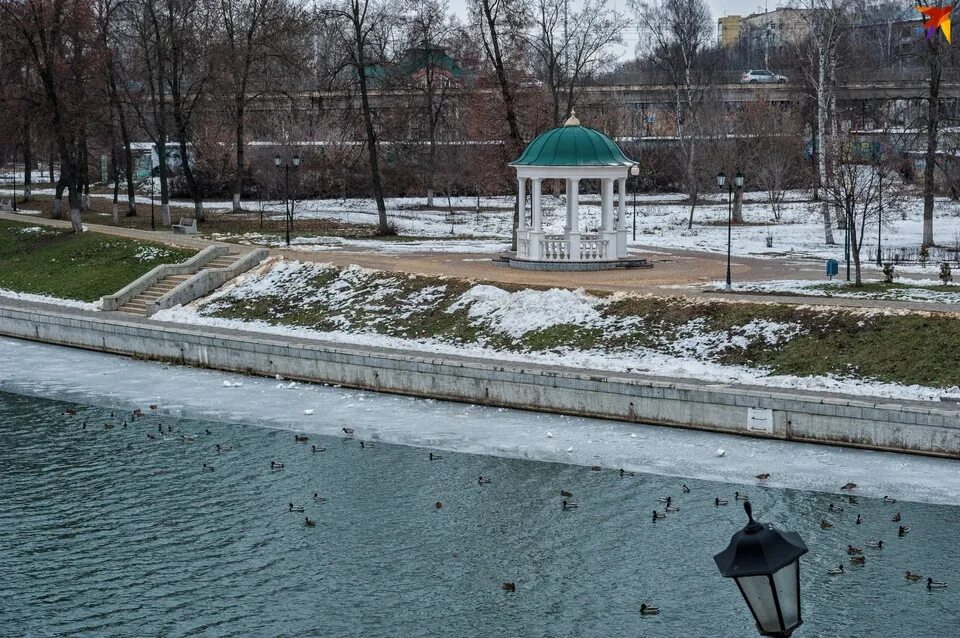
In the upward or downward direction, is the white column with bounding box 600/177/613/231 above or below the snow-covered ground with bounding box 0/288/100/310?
above

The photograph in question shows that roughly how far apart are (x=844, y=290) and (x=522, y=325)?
25.1ft

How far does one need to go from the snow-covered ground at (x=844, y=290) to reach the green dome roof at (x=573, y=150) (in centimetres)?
510

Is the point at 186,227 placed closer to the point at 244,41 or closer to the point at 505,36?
the point at 244,41

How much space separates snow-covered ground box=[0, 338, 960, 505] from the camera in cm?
2223

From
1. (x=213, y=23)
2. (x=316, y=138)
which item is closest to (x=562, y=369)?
(x=213, y=23)

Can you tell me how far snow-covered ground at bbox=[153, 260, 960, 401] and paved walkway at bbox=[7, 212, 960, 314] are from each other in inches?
42.3

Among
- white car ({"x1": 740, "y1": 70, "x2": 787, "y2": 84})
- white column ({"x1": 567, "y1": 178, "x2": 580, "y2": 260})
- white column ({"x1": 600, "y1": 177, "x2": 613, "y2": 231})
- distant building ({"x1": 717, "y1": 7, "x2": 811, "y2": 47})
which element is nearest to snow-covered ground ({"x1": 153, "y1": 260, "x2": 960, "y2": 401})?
white column ({"x1": 567, "y1": 178, "x2": 580, "y2": 260})

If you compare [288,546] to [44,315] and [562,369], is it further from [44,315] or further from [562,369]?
[44,315]

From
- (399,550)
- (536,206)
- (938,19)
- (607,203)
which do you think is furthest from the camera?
(607,203)

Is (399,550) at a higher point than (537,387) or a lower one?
lower

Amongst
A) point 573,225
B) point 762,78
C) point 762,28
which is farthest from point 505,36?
point 762,28

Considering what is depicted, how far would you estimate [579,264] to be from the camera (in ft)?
120

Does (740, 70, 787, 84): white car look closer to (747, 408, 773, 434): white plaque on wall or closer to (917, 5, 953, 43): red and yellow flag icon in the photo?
(917, 5, 953, 43): red and yellow flag icon

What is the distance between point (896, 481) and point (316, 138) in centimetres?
5443
